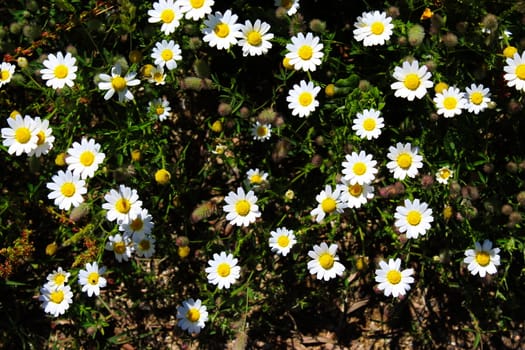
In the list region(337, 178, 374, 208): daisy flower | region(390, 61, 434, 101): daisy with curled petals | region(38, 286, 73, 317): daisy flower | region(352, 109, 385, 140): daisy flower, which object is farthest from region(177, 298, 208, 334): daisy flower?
region(390, 61, 434, 101): daisy with curled petals

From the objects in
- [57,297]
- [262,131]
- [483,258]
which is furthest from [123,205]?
[483,258]

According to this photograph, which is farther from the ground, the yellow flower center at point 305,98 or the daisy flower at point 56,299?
the yellow flower center at point 305,98

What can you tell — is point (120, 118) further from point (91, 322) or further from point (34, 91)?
point (91, 322)

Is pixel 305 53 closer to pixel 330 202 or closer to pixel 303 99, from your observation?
pixel 303 99

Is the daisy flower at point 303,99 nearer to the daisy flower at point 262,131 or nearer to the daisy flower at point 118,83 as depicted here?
the daisy flower at point 262,131

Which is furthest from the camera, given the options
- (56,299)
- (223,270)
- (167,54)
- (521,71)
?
(56,299)

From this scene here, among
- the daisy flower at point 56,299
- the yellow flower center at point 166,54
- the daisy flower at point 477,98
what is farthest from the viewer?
the daisy flower at point 56,299

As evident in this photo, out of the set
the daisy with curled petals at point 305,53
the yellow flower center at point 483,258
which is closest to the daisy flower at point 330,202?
the daisy with curled petals at point 305,53
